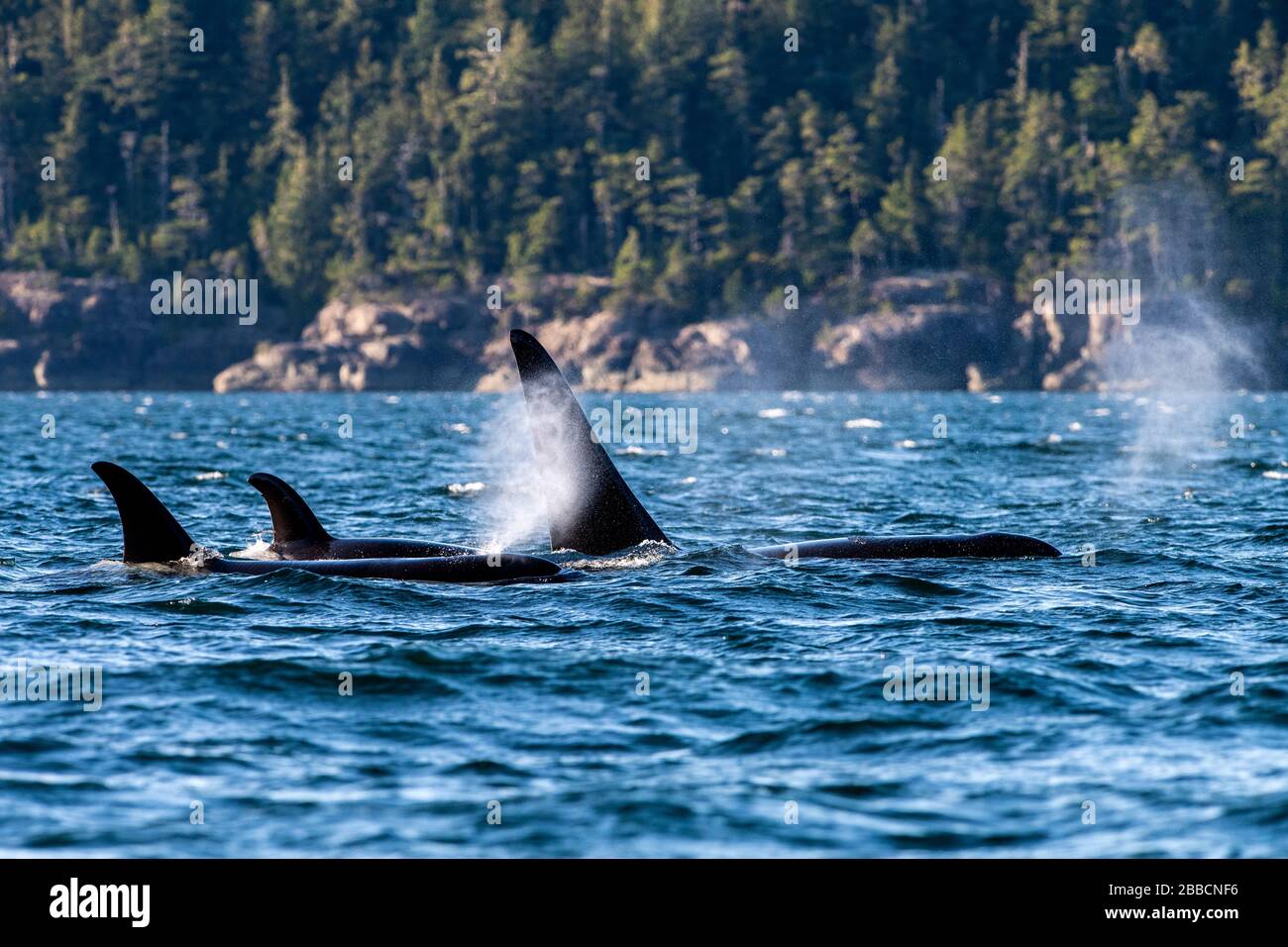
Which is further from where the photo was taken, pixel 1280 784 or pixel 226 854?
pixel 1280 784

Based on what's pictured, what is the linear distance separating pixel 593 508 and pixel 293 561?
11.2 ft

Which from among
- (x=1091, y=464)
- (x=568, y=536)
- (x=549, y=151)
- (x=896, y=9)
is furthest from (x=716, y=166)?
(x=568, y=536)

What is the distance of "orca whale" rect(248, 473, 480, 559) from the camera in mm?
19969

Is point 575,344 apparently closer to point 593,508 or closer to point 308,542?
point 308,542

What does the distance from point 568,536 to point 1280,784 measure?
415 inches

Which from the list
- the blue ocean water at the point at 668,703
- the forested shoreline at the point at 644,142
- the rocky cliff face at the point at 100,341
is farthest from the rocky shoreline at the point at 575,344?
Answer: the blue ocean water at the point at 668,703

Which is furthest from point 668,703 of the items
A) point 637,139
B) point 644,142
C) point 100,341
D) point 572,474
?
point 644,142

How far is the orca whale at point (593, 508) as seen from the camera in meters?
18.7

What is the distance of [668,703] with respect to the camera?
13.2 meters

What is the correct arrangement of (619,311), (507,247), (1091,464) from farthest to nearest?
(507,247), (619,311), (1091,464)

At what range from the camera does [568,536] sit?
20266 millimetres

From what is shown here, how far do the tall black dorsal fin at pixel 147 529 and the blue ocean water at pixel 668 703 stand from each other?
27 centimetres

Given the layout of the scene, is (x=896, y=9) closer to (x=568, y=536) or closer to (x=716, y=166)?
(x=716, y=166)

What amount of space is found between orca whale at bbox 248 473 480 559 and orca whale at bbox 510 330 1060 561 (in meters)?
1.32
